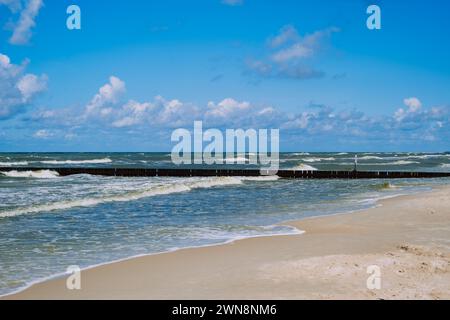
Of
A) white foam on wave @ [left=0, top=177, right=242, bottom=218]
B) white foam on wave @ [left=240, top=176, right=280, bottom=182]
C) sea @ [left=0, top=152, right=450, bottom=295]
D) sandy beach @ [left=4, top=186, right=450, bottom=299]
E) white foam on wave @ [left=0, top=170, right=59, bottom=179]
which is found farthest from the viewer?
white foam on wave @ [left=0, top=170, right=59, bottom=179]

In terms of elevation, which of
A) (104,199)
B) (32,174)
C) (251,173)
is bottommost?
(104,199)

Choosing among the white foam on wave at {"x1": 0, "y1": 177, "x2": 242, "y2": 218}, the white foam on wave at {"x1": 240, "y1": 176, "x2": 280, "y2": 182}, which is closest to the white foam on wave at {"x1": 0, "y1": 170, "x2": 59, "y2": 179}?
the white foam on wave at {"x1": 240, "y1": 176, "x2": 280, "y2": 182}

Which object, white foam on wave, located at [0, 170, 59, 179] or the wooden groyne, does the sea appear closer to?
the wooden groyne

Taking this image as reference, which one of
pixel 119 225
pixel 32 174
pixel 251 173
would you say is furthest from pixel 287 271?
pixel 32 174

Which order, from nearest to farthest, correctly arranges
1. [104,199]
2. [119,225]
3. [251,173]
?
[119,225], [104,199], [251,173]

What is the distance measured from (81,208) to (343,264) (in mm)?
12964

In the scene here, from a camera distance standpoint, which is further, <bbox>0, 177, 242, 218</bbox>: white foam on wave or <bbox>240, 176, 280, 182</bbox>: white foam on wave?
<bbox>240, 176, 280, 182</bbox>: white foam on wave

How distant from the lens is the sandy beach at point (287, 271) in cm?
688

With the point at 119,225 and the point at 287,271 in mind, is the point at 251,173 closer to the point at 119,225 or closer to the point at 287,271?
the point at 119,225

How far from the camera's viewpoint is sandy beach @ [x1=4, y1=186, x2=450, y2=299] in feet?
22.6

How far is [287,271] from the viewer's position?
8.10 meters

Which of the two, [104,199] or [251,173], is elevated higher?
[251,173]

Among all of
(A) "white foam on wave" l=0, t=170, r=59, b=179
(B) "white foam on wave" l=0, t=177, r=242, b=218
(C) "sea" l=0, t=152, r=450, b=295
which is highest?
(A) "white foam on wave" l=0, t=170, r=59, b=179

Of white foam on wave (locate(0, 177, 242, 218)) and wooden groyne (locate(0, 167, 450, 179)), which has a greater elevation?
wooden groyne (locate(0, 167, 450, 179))
